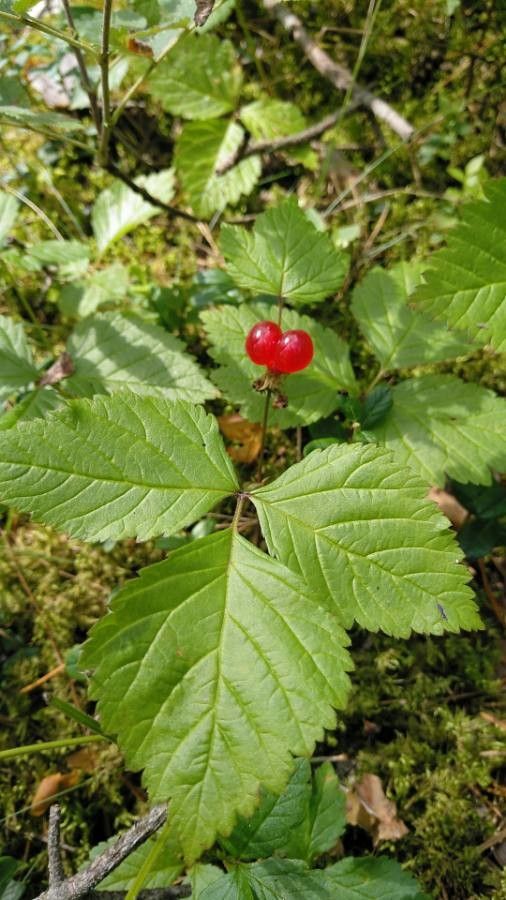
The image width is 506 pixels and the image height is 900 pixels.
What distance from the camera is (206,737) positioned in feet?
4.66

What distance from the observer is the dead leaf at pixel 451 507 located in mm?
2478

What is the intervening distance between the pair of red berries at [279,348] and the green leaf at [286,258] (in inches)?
12.2

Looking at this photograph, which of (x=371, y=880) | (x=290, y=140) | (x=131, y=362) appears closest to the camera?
(x=371, y=880)

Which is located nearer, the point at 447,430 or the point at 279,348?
the point at 279,348

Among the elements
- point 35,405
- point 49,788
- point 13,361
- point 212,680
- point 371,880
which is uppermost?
point 13,361

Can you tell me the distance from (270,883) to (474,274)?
68.0 inches

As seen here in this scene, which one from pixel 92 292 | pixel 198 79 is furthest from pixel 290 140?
pixel 92 292

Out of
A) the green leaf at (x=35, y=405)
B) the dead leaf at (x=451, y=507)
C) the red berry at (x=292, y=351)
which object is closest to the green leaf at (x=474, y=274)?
the red berry at (x=292, y=351)

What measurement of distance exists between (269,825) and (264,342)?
4.32ft

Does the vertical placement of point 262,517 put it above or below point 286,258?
below

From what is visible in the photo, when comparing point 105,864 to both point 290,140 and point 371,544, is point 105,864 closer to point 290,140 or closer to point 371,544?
point 371,544

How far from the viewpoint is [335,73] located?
3240 millimetres

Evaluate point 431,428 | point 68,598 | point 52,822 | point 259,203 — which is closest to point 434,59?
point 259,203

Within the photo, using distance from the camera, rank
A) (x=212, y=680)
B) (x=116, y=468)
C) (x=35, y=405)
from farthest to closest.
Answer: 1. (x=35, y=405)
2. (x=116, y=468)
3. (x=212, y=680)
